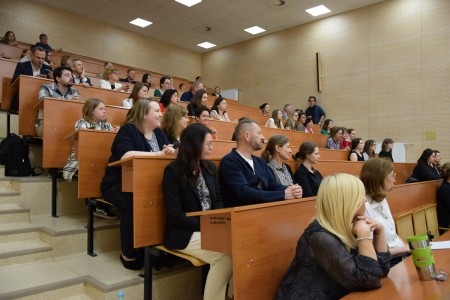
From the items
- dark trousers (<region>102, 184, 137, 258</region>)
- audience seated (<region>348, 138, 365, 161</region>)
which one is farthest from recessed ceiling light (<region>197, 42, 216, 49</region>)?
Answer: dark trousers (<region>102, 184, 137, 258</region>)

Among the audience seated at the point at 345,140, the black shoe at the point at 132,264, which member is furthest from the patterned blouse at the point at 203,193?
the audience seated at the point at 345,140

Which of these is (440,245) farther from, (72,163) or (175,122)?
(72,163)

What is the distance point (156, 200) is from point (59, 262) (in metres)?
0.87

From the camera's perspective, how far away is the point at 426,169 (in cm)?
470

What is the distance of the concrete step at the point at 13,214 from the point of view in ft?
8.11

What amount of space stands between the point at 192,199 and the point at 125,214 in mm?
518

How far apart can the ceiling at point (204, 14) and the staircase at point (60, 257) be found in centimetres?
567

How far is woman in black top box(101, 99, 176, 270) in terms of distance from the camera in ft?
6.97

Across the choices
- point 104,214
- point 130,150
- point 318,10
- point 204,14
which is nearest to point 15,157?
point 104,214

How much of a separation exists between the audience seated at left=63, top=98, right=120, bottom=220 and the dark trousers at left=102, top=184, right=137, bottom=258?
1.45ft

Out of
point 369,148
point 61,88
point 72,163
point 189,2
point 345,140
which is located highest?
point 189,2

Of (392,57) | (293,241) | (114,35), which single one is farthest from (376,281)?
(114,35)

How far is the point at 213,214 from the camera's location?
147 centimetres

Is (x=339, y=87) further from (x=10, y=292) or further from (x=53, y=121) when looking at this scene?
(x=10, y=292)
